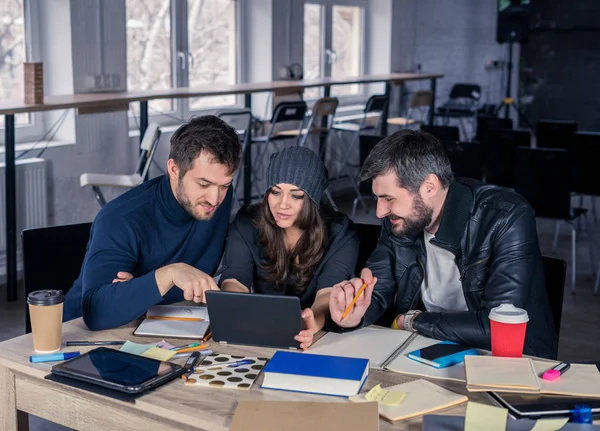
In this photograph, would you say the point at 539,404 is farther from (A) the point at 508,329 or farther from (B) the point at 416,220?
(B) the point at 416,220

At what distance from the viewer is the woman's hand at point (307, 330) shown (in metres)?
1.86

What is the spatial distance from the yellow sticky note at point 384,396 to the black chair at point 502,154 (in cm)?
461

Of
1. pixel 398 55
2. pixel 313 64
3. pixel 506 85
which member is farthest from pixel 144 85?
pixel 506 85

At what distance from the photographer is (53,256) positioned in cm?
242

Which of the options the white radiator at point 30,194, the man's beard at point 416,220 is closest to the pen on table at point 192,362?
the man's beard at point 416,220

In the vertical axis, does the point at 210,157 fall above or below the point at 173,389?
above

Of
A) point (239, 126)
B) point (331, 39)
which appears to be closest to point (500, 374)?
point (239, 126)

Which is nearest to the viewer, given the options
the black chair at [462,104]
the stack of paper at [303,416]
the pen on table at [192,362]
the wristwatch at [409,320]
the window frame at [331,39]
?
the stack of paper at [303,416]

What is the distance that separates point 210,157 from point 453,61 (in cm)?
908

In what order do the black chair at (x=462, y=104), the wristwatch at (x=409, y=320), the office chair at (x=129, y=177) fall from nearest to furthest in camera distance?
1. the wristwatch at (x=409, y=320)
2. the office chair at (x=129, y=177)
3. the black chair at (x=462, y=104)

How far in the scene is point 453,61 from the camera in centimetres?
1080

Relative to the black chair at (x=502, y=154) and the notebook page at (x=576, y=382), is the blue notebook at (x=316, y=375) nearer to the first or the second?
the notebook page at (x=576, y=382)

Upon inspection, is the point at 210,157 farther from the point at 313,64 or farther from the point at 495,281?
the point at 313,64

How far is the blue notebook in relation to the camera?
1.59 meters
